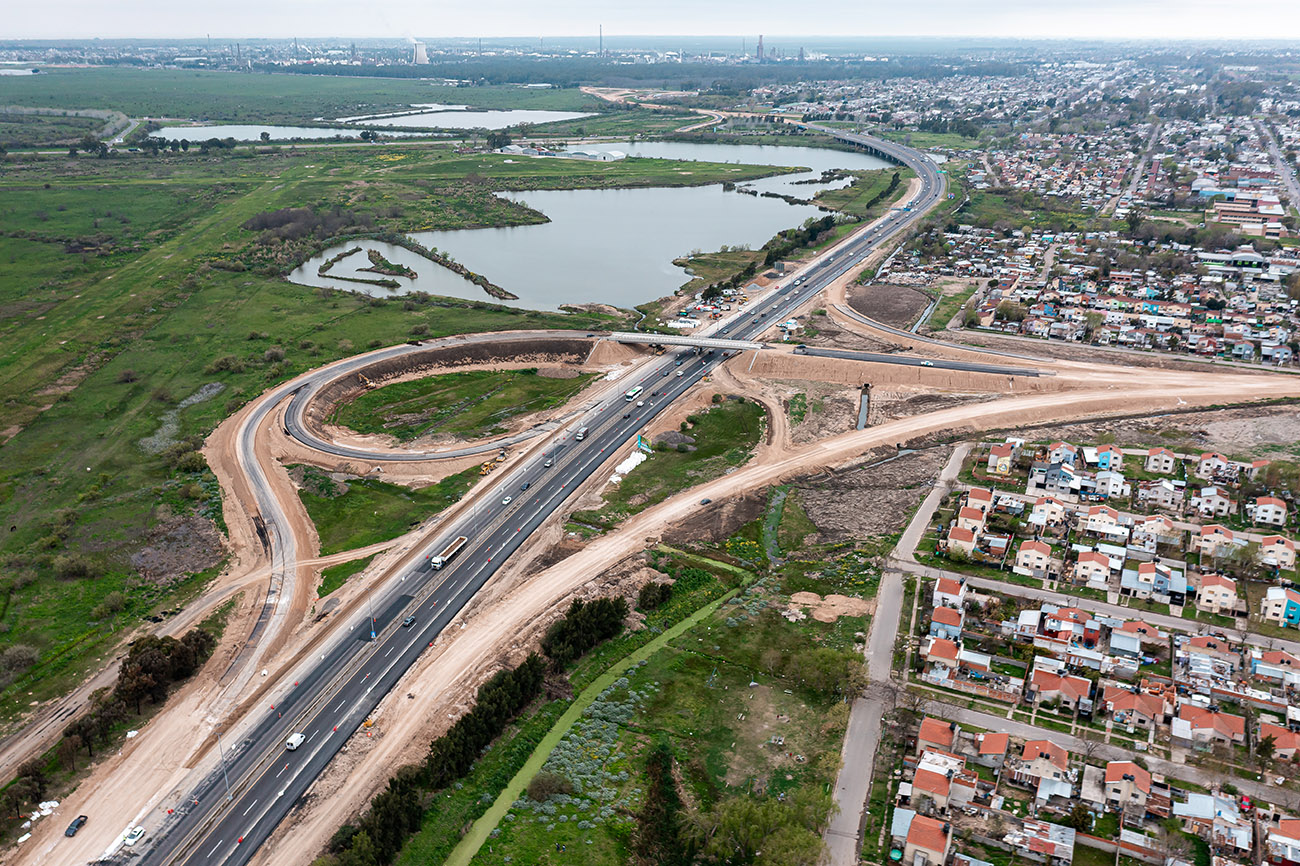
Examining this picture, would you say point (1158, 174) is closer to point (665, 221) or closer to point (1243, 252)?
point (1243, 252)

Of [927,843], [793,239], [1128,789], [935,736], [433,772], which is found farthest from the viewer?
[793,239]

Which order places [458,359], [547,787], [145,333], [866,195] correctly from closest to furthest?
[547,787] < [458,359] < [145,333] < [866,195]

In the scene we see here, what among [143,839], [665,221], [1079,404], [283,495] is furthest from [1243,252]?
[143,839]

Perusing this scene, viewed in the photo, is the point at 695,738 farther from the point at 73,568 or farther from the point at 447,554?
the point at 73,568

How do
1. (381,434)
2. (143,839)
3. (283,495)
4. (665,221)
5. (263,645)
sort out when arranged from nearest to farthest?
(143,839) → (263,645) → (283,495) → (381,434) → (665,221)

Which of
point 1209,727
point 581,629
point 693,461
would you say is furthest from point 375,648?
point 1209,727

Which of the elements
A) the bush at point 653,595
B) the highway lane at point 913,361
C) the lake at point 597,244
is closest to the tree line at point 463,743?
the bush at point 653,595
